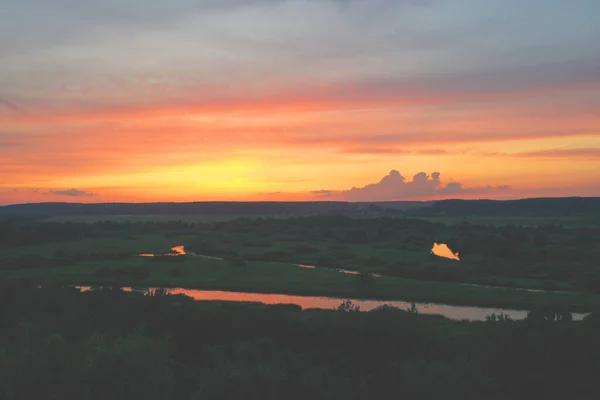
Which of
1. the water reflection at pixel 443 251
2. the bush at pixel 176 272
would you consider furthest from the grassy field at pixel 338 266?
the water reflection at pixel 443 251

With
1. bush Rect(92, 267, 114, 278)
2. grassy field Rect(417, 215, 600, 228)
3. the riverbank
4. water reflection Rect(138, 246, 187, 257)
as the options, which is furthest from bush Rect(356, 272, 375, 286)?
grassy field Rect(417, 215, 600, 228)

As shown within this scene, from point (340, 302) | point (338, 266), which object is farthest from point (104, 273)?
point (338, 266)

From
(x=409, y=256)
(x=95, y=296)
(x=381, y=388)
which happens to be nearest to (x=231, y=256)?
(x=409, y=256)

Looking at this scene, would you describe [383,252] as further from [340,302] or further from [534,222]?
[534,222]

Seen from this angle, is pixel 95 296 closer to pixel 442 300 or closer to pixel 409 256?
pixel 442 300

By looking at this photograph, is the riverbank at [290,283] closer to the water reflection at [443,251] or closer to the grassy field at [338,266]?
the grassy field at [338,266]

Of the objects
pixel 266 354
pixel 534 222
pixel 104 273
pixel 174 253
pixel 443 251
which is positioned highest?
pixel 534 222
